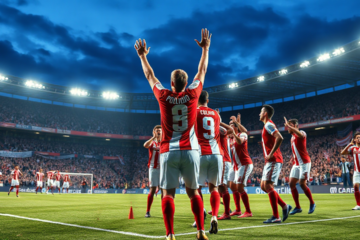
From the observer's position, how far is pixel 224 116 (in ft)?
165

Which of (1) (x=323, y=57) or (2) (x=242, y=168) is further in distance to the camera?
(1) (x=323, y=57)

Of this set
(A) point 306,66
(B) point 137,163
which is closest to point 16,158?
(B) point 137,163

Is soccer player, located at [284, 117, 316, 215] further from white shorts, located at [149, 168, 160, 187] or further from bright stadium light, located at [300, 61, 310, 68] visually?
bright stadium light, located at [300, 61, 310, 68]

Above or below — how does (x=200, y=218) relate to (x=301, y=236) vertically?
above

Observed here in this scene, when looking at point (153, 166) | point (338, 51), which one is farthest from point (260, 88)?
point (153, 166)

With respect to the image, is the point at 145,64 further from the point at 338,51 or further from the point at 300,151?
the point at 338,51

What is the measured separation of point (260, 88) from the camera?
41.1m

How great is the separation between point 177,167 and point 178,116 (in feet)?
2.19

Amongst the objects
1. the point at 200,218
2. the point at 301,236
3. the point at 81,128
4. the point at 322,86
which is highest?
the point at 322,86

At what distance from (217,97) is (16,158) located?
28875 millimetres

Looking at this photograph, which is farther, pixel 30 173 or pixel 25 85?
pixel 25 85

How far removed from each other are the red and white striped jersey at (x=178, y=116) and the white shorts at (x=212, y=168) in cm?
158

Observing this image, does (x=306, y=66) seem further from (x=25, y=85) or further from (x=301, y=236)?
(x=25, y=85)

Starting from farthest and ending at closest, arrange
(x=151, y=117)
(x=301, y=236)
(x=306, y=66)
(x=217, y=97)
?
(x=151, y=117) < (x=217, y=97) < (x=306, y=66) < (x=301, y=236)
